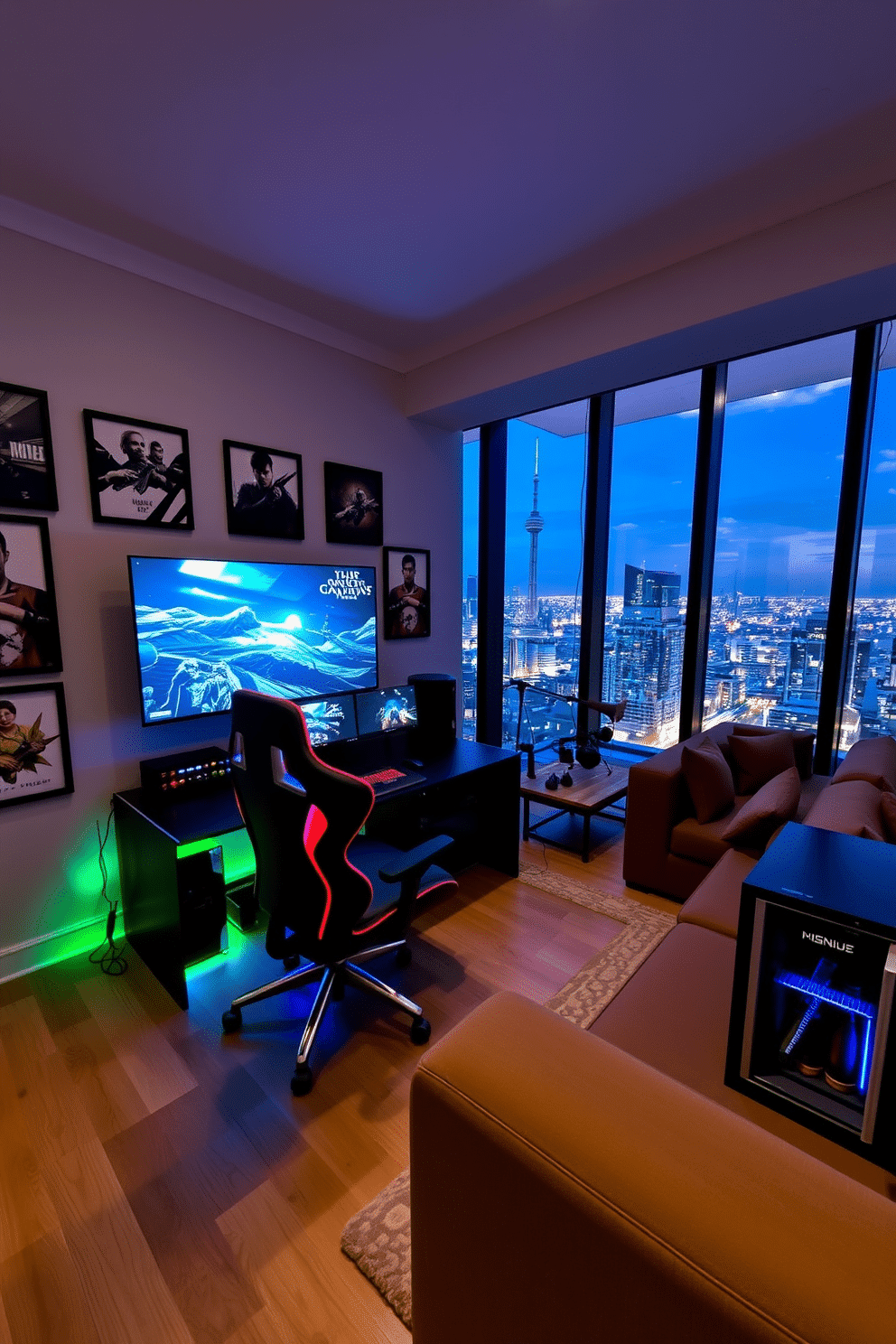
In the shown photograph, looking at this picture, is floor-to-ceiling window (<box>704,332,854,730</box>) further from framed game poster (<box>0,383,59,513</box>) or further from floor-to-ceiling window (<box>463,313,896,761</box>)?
framed game poster (<box>0,383,59,513</box>)

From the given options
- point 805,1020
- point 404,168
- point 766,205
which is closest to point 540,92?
point 404,168

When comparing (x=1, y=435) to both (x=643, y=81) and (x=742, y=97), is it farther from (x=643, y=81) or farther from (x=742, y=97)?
(x=742, y=97)

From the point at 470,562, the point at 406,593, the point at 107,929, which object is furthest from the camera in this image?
the point at 470,562

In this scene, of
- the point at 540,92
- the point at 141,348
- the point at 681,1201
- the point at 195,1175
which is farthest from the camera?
the point at 141,348

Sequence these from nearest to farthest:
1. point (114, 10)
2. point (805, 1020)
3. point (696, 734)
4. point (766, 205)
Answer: point (805, 1020) → point (114, 10) → point (766, 205) → point (696, 734)

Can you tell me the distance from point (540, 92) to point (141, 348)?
5.51 feet

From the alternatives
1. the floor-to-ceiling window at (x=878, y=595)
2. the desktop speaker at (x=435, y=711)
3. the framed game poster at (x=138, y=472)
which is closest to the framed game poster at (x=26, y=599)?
the framed game poster at (x=138, y=472)

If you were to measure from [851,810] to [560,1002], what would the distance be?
46.1 inches

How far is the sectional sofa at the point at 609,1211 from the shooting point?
0.49 metres

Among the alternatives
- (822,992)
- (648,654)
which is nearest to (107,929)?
(822,992)

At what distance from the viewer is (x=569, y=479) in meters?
3.98

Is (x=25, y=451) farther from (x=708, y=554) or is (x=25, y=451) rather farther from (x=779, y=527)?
(x=779, y=527)

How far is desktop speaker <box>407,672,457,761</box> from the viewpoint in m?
3.01

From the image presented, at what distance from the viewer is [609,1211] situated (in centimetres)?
57
